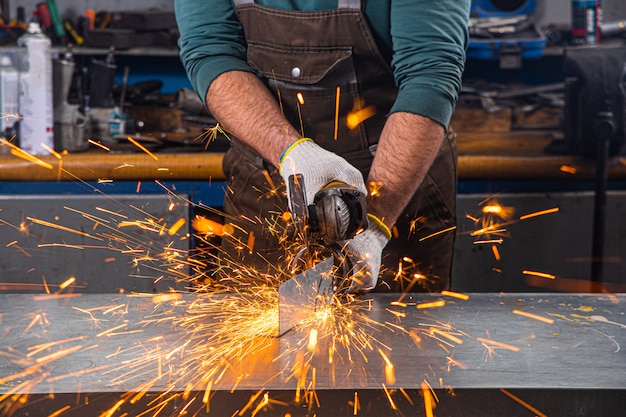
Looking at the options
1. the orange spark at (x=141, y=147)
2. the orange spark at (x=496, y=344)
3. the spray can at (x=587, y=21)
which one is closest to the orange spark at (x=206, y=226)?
the orange spark at (x=141, y=147)

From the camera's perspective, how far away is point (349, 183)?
1486 millimetres

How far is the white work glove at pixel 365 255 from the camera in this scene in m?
1.42

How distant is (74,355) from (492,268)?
5.37 ft

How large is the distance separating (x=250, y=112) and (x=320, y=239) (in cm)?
46

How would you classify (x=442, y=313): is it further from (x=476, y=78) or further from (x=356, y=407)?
(x=476, y=78)

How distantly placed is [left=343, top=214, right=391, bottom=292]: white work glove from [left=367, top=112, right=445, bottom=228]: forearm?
6cm

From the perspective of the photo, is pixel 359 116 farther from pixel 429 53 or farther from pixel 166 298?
pixel 166 298

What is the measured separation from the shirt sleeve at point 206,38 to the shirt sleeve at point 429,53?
15.3 inches

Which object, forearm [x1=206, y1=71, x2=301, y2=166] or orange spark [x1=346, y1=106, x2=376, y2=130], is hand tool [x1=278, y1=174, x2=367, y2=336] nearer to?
forearm [x1=206, y1=71, x2=301, y2=166]

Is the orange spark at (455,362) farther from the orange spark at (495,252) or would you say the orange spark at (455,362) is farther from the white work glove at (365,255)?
the orange spark at (495,252)

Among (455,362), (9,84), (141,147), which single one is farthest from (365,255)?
(9,84)

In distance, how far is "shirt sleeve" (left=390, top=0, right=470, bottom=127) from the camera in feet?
5.18

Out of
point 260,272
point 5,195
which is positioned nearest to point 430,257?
point 260,272

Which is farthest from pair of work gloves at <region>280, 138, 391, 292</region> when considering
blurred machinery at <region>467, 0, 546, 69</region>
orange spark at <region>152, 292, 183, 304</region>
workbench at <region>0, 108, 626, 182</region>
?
blurred machinery at <region>467, 0, 546, 69</region>
